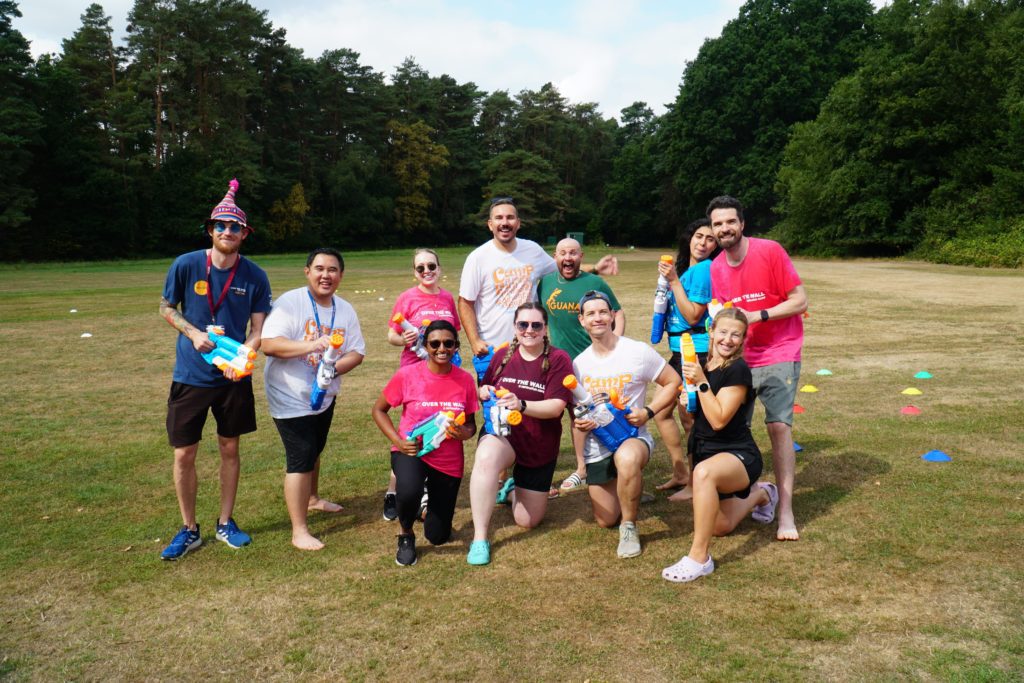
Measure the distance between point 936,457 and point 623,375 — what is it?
126 inches

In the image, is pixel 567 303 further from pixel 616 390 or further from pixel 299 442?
pixel 299 442

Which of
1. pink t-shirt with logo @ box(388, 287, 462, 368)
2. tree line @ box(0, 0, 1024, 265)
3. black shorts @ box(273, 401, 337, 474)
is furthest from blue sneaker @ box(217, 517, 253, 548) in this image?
tree line @ box(0, 0, 1024, 265)

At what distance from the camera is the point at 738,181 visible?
5472cm

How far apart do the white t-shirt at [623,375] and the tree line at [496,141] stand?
1273 inches

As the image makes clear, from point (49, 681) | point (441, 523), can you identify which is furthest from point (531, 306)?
point (49, 681)

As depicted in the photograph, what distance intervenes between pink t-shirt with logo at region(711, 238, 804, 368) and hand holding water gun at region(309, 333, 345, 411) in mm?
2666

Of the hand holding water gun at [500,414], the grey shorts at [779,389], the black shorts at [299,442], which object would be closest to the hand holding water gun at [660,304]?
the grey shorts at [779,389]

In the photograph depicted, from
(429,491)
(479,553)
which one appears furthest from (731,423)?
(429,491)

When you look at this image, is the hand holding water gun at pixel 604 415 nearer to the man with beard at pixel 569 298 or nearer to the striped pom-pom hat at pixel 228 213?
the man with beard at pixel 569 298

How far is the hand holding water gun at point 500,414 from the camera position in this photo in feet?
14.5

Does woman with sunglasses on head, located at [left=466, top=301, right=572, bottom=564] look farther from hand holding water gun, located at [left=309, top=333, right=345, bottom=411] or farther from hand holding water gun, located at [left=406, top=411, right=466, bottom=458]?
hand holding water gun, located at [left=309, top=333, right=345, bottom=411]

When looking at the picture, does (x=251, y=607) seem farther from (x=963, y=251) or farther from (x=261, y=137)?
(x=261, y=137)

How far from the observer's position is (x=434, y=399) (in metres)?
4.65

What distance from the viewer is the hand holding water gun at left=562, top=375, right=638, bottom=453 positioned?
4.65 m
